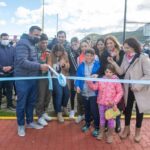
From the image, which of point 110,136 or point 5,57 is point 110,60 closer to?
point 110,136

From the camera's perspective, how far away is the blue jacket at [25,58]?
5543 mm

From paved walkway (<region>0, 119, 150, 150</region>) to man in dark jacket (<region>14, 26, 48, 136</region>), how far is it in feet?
0.98

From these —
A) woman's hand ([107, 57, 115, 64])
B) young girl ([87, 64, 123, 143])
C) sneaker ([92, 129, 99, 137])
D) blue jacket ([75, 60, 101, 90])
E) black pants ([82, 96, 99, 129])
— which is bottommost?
sneaker ([92, 129, 99, 137])

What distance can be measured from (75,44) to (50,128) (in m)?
1.97

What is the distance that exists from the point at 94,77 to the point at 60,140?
135cm

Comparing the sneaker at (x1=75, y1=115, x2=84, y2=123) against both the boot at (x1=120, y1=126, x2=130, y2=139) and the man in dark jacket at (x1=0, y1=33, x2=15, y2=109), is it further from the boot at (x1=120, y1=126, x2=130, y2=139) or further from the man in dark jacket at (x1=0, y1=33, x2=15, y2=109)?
the man in dark jacket at (x1=0, y1=33, x2=15, y2=109)

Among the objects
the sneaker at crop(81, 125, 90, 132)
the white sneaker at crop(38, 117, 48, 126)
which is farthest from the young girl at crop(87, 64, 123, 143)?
the white sneaker at crop(38, 117, 48, 126)

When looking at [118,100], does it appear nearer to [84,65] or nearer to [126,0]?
[84,65]

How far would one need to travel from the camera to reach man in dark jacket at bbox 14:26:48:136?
5564 millimetres

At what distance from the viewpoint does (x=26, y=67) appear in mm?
5578

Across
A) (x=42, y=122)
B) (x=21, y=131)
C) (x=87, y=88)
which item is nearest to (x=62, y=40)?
(x=87, y=88)

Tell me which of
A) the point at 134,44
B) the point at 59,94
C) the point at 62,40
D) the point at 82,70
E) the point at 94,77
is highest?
the point at 62,40

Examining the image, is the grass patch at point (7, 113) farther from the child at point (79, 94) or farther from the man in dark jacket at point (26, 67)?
the child at point (79, 94)

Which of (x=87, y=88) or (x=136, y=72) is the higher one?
(x=136, y=72)
